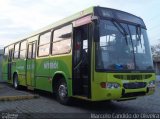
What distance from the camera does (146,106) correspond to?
11594 mm

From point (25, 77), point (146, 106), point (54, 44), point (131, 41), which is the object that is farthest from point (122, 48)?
point (25, 77)

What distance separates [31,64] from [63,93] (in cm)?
425

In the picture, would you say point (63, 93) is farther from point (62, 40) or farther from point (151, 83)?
point (151, 83)

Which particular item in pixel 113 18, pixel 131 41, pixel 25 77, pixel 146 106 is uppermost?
pixel 113 18

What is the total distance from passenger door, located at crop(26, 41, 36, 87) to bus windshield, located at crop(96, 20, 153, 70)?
5.99 metres

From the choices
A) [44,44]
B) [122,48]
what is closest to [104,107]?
[122,48]

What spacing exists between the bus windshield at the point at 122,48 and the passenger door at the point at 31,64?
5.99 meters

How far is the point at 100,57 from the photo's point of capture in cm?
945

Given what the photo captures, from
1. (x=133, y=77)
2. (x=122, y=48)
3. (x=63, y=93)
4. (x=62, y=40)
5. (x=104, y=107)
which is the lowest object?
(x=104, y=107)

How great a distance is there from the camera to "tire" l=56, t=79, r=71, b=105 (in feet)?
37.8

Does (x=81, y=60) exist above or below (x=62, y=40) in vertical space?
below

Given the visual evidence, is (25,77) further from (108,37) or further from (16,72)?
(108,37)

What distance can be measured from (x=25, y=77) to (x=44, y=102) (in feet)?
13.9

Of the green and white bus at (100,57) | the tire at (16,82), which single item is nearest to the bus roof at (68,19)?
the green and white bus at (100,57)
